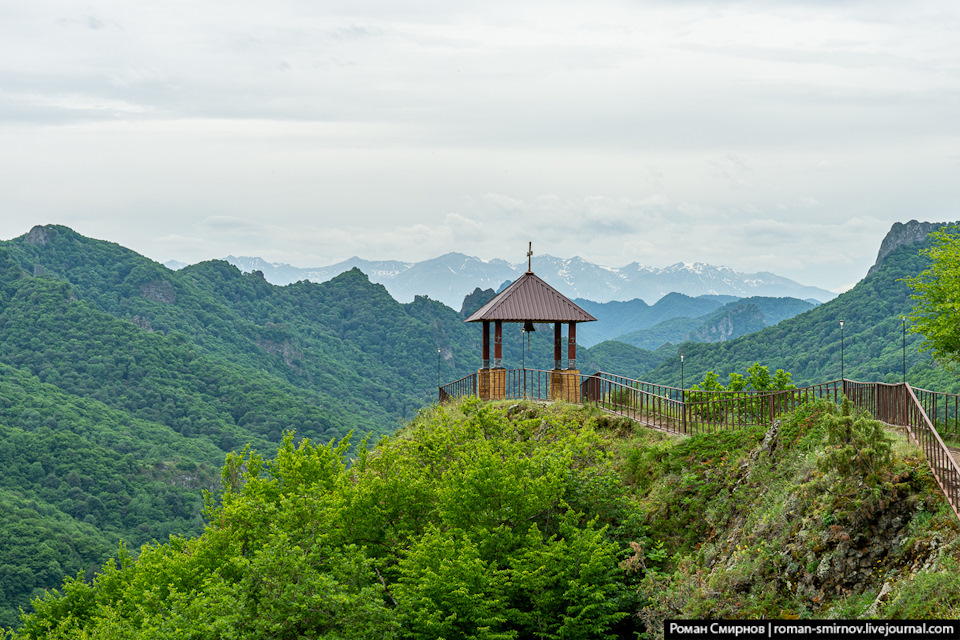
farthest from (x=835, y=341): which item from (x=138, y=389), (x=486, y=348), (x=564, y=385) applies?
(x=138, y=389)

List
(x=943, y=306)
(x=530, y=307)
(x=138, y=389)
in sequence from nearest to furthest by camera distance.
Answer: (x=943, y=306) → (x=530, y=307) → (x=138, y=389)

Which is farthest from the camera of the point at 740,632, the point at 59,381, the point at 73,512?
the point at 59,381

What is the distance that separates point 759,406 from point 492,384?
8.60 meters

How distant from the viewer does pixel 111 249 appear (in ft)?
637

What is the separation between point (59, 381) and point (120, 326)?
18.1 m

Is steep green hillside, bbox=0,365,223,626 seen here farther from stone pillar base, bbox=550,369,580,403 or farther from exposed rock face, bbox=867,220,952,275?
exposed rock face, bbox=867,220,952,275

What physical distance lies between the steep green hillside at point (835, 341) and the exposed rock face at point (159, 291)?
10747 centimetres

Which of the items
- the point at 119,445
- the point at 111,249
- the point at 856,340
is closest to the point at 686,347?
the point at 856,340

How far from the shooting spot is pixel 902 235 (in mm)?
132125

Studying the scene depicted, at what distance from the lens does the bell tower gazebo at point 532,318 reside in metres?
22.9

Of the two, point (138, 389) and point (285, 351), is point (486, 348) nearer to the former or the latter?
point (138, 389)

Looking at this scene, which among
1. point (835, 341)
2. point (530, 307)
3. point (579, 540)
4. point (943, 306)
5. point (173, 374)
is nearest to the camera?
point (579, 540)

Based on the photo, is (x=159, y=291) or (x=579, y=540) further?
(x=159, y=291)

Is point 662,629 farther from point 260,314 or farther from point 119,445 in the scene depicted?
point 260,314
